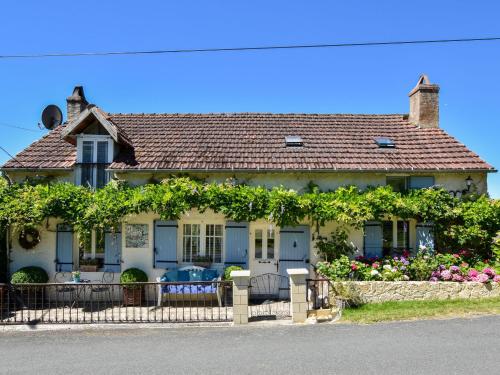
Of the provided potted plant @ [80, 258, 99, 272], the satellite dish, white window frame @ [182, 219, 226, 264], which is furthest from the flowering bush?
the satellite dish

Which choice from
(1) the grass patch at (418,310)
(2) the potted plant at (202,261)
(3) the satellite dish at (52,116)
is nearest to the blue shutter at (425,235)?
(1) the grass patch at (418,310)

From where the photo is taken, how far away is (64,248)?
1234 centimetres

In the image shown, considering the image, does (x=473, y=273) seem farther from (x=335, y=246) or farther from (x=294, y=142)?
(x=294, y=142)

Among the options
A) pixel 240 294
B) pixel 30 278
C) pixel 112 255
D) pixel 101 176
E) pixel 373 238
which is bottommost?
pixel 30 278

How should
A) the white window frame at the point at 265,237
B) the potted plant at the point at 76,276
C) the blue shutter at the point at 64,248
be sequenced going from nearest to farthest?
the potted plant at the point at 76,276 < the blue shutter at the point at 64,248 < the white window frame at the point at 265,237

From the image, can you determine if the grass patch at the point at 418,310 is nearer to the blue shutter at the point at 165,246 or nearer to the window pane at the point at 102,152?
the blue shutter at the point at 165,246

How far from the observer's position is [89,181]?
1297cm

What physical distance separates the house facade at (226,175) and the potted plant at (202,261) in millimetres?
90

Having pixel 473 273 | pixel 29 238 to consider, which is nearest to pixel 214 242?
pixel 29 238

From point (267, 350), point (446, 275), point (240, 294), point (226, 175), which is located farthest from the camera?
point (226, 175)

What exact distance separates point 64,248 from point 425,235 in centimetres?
1152

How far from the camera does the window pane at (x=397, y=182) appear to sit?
13.1 metres

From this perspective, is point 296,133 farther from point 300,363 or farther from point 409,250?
point 300,363

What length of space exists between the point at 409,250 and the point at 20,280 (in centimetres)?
1205
